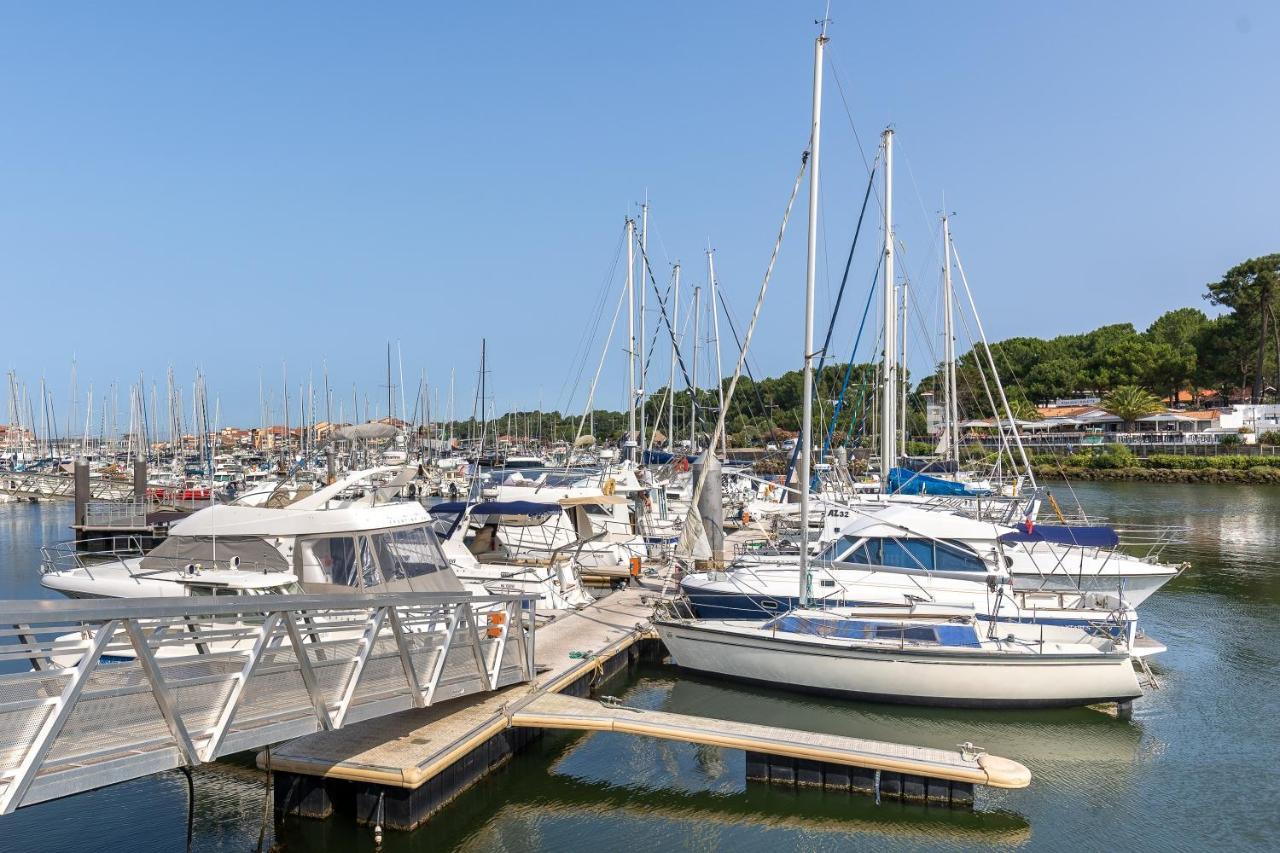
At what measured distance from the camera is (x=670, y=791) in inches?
506

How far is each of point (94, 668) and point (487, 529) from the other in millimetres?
17550

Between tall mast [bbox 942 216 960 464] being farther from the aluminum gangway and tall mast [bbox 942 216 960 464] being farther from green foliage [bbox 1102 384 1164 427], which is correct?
green foliage [bbox 1102 384 1164 427]

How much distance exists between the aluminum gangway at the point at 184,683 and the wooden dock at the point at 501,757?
752mm

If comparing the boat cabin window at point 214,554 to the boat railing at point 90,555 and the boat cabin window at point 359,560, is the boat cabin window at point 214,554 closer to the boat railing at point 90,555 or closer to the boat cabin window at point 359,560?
the boat cabin window at point 359,560

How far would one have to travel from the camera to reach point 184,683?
8.17m

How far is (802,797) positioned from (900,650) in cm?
391

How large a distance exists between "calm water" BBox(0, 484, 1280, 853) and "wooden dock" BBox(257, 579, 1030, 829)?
0.87ft

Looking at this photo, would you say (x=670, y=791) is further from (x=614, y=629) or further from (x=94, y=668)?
(x=94, y=668)

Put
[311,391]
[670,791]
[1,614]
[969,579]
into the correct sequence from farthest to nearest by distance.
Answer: [311,391]
[969,579]
[670,791]
[1,614]

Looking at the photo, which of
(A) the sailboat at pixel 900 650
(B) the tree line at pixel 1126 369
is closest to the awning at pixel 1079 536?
(A) the sailboat at pixel 900 650

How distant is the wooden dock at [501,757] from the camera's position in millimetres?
11172

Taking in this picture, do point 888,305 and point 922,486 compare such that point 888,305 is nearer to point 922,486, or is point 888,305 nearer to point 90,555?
point 922,486

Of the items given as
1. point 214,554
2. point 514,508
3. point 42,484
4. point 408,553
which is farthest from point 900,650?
point 42,484

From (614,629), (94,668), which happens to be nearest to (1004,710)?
(614,629)
